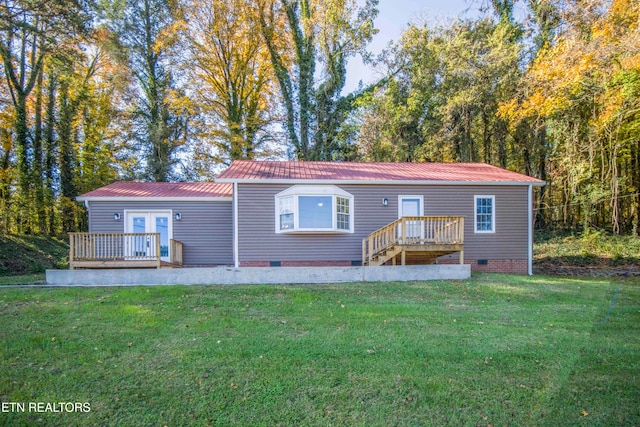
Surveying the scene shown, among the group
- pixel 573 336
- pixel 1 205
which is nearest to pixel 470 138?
pixel 573 336

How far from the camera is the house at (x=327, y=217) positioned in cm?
1039

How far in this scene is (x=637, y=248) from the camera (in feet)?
47.2

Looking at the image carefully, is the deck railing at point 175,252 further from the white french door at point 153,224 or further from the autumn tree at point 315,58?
the autumn tree at point 315,58

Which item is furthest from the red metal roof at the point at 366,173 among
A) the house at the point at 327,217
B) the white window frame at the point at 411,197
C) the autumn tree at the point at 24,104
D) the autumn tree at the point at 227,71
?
the autumn tree at the point at 24,104

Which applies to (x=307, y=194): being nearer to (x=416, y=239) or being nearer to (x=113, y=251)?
(x=416, y=239)

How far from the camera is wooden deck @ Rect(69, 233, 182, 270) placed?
948 centimetres

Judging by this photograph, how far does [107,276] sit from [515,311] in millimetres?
8613

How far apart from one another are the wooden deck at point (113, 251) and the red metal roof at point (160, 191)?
1.89 m

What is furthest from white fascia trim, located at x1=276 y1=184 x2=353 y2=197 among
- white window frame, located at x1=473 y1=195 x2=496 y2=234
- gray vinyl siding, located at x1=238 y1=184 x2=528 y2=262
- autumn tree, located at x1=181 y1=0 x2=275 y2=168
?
autumn tree, located at x1=181 y1=0 x2=275 y2=168

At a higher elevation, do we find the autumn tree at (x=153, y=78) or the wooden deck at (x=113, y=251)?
the autumn tree at (x=153, y=78)

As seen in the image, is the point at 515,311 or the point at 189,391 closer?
the point at 189,391

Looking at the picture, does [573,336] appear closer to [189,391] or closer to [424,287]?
[424,287]

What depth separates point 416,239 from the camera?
9.54 meters

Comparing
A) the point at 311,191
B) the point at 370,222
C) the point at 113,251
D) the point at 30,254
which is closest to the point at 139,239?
the point at 113,251
